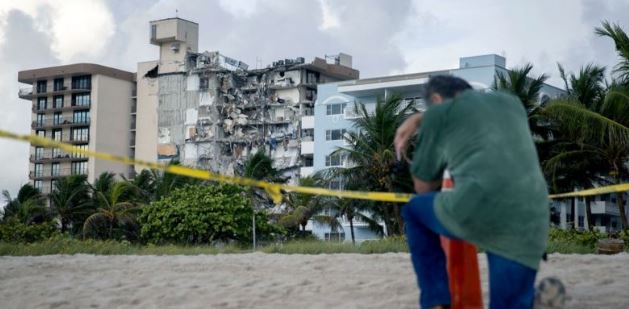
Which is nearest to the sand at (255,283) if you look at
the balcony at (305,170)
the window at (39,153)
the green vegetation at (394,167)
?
the green vegetation at (394,167)

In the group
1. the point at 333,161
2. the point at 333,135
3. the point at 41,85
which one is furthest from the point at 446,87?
the point at 41,85

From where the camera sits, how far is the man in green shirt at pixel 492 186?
432 centimetres

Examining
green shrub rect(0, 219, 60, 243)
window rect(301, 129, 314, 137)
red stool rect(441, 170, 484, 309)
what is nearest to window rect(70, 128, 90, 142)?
window rect(301, 129, 314, 137)

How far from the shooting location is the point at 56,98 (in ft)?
298

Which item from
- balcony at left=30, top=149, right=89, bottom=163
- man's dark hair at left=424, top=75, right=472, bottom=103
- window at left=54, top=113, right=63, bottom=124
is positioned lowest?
man's dark hair at left=424, top=75, right=472, bottom=103

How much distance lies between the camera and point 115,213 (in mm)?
41188

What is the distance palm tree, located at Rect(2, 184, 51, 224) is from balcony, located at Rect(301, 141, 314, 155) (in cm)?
2024

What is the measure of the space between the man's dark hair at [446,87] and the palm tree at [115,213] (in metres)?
36.9

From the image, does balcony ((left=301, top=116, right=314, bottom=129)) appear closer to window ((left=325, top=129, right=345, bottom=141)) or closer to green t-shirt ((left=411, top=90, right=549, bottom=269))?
window ((left=325, top=129, right=345, bottom=141))

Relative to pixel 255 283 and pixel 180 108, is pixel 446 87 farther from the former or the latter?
pixel 180 108

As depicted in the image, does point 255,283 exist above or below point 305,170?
below

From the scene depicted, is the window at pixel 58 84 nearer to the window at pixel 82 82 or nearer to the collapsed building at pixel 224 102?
the window at pixel 82 82

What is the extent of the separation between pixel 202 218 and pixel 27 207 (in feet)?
79.9

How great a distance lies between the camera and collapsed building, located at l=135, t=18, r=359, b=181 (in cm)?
7366
